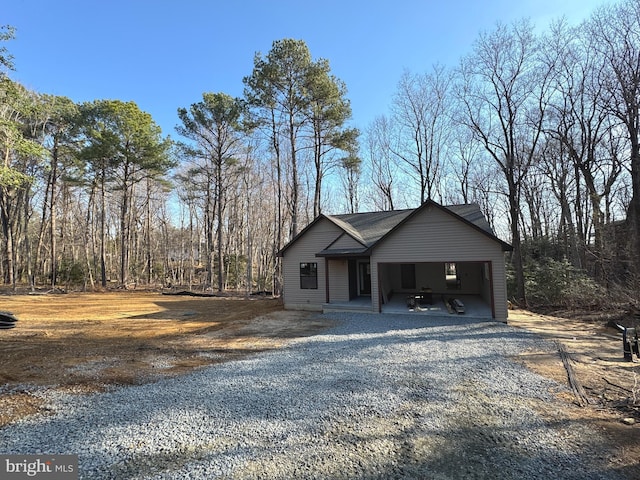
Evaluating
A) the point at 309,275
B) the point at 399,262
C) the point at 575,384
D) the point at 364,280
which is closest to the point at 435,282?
the point at 364,280

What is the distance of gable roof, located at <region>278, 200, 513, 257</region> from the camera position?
1067 cm

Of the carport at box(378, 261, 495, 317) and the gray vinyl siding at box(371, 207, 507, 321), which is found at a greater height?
the gray vinyl siding at box(371, 207, 507, 321)

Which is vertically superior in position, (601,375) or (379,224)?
(379,224)

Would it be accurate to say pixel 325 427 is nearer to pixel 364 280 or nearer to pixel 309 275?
pixel 309 275

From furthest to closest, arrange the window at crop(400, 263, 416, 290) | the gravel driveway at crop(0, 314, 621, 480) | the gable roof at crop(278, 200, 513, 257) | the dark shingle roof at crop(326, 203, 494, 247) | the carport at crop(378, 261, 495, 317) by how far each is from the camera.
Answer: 1. the window at crop(400, 263, 416, 290)
2. the carport at crop(378, 261, 495, 317)
3. the dark shingle roof at crop(326, 203, 494, 247)
4. the gable roof at crop(278, 200, 513, 257)
5. the gravel driveway at crop(0, 314, 621, 480)

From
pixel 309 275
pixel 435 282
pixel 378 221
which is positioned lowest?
pixel 435 282

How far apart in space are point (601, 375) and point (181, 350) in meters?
8.52

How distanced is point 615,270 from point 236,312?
18.0m

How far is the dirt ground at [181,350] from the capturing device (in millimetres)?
4144

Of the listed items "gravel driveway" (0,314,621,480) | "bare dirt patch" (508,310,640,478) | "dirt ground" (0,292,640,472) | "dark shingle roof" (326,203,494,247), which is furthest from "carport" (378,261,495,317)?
"gravel driveway" (0,314,621,480)

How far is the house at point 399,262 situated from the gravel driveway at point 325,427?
17.5 feet

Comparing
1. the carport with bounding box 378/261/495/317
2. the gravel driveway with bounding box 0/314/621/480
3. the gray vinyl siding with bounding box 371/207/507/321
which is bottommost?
the gravel driveway with bounding box 0/314/621/480

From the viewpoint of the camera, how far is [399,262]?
448 inches

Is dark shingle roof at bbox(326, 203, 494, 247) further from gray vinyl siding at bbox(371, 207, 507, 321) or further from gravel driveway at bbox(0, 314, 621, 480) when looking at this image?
gravel driveway at bbox(0, 314, 621, 480)
